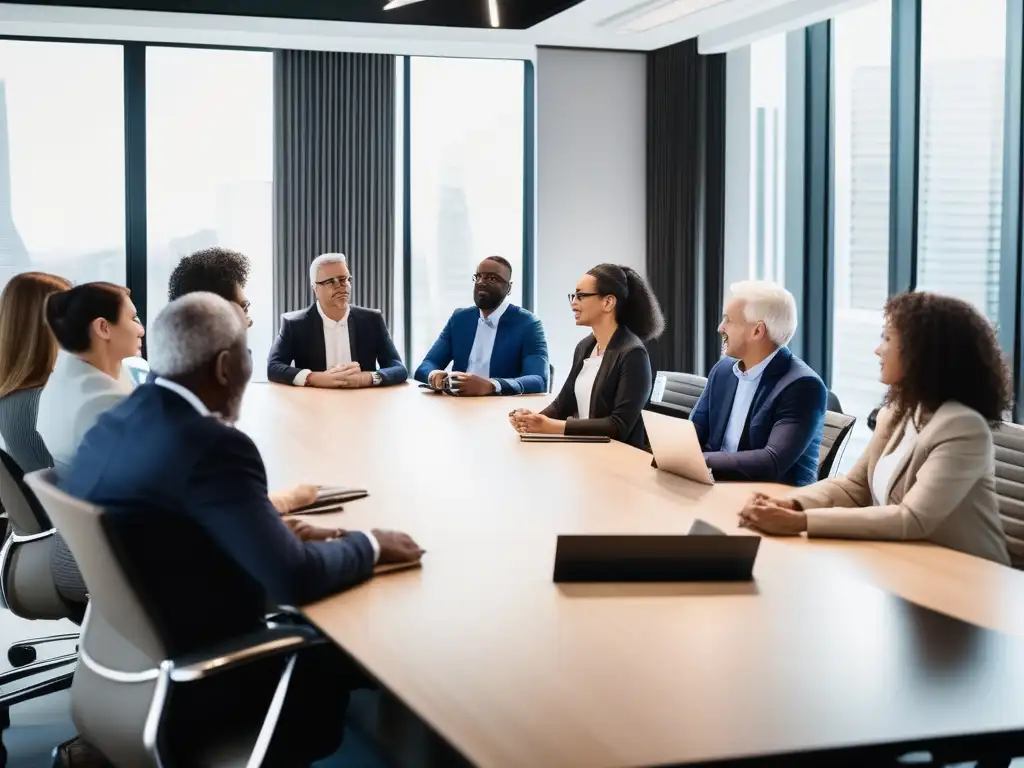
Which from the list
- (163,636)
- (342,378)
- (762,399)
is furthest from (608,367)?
(163,636)

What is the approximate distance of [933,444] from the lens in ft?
9.78

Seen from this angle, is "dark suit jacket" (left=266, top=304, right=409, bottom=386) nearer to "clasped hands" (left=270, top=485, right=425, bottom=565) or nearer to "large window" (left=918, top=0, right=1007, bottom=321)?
"large window" (left=918, top=0, right=1007, bottom=321)

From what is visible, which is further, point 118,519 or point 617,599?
point 617,599

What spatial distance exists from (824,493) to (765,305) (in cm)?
99

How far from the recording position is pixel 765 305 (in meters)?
4.18

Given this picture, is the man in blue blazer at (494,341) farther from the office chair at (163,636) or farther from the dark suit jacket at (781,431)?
the office chair at (163,636)

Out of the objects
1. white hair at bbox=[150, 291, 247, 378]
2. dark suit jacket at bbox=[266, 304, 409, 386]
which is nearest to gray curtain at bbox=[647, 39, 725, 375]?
dark suit jacket at bbox=[266, 304, 409, 386]

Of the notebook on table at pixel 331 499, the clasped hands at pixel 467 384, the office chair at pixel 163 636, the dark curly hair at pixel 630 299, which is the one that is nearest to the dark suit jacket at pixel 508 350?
the clasped hands at pixel 467 384

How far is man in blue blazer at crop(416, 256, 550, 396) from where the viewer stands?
6238 millimetres

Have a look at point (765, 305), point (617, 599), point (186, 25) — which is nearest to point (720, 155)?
point (186, 25)

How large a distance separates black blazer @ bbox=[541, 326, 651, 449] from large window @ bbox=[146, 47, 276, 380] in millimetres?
4229

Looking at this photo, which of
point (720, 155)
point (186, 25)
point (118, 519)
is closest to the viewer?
point (118, 519)

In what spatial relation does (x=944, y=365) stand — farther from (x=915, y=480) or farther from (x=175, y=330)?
(x=175, y=330)

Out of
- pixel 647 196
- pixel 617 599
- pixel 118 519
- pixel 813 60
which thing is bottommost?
pixel 617 599
